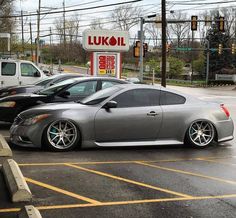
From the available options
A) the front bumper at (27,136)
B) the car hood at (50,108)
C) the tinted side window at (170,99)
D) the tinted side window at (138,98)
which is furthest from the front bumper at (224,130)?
the front bumper at (27,136)

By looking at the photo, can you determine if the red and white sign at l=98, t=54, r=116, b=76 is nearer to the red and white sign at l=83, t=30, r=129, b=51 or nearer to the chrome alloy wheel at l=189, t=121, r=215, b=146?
the red and white sign at l=83, t=30, r=129, b=51

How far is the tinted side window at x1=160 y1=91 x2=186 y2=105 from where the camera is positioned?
9.38 m

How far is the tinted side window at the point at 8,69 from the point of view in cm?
1822

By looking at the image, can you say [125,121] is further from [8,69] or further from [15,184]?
[8,69]

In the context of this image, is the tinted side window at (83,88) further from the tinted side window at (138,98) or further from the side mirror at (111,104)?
the side mirror at (111,104)

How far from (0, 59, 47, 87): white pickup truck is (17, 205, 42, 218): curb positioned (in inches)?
532

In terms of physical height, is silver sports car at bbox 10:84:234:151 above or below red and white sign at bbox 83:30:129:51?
below

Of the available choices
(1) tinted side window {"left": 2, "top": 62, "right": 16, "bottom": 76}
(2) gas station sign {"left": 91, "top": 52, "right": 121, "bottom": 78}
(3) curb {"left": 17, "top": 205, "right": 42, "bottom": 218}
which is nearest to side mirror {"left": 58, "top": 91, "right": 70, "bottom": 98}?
(3) curb {"left": 17, "top": 205, "right": 42, "bottom": 218}

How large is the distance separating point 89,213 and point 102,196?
26.7 inches

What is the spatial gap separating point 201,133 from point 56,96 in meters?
3.69

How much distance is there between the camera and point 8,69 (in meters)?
18.3

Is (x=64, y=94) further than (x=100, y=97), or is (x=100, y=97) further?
(x=64, y=94)

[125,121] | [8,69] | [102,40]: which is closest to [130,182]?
[125,121]

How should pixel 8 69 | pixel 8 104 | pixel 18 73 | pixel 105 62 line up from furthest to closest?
1. pixel 105 62
2. pixel 8 69
3. pixel 18 73
4. pixel 8 104
